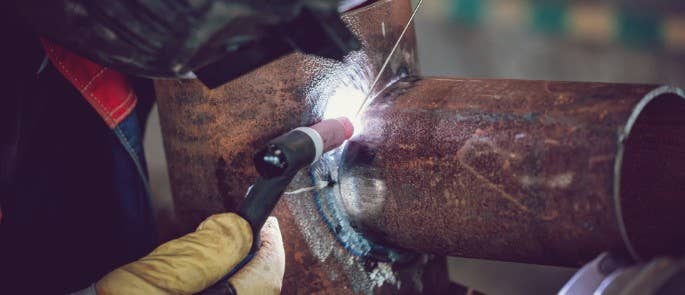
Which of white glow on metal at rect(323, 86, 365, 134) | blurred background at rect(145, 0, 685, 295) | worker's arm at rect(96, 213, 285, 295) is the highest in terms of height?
white glow on metal at rect(323, 86, 365, 134)

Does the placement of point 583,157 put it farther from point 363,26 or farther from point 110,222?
point 110,222

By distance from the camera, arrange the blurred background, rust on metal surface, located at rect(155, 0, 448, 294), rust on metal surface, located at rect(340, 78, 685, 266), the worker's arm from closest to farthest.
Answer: rust on metal surface, located at rect(340, 78, 685, 266)
the worker's arm
rust on metal surface, located at rect(155, 0, 448, 294)
the blurred background

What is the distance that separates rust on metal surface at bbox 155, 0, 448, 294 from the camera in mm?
1461

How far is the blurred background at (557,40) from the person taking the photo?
12.6ft

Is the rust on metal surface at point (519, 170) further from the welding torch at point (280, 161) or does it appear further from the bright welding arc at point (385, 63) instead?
the welding torch at point (280, 161)

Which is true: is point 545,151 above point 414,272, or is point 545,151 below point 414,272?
above

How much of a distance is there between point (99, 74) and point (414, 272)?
99 centimetres

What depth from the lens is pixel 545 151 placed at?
45.6 inches

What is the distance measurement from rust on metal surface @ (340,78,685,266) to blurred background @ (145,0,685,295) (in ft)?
8.23

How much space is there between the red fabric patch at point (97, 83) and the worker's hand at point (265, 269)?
531 mm

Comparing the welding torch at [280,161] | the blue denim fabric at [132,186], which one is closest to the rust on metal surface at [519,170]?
the welding torch at [280,161]

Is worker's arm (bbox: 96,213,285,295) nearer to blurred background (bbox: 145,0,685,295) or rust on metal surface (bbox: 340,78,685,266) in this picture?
rust on metal surface (bbox: 340,78,685,266)

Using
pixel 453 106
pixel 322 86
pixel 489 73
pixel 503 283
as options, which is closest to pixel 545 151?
pixel 453 106

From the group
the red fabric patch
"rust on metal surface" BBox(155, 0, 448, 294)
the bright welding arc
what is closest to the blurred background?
the bright welding arc
